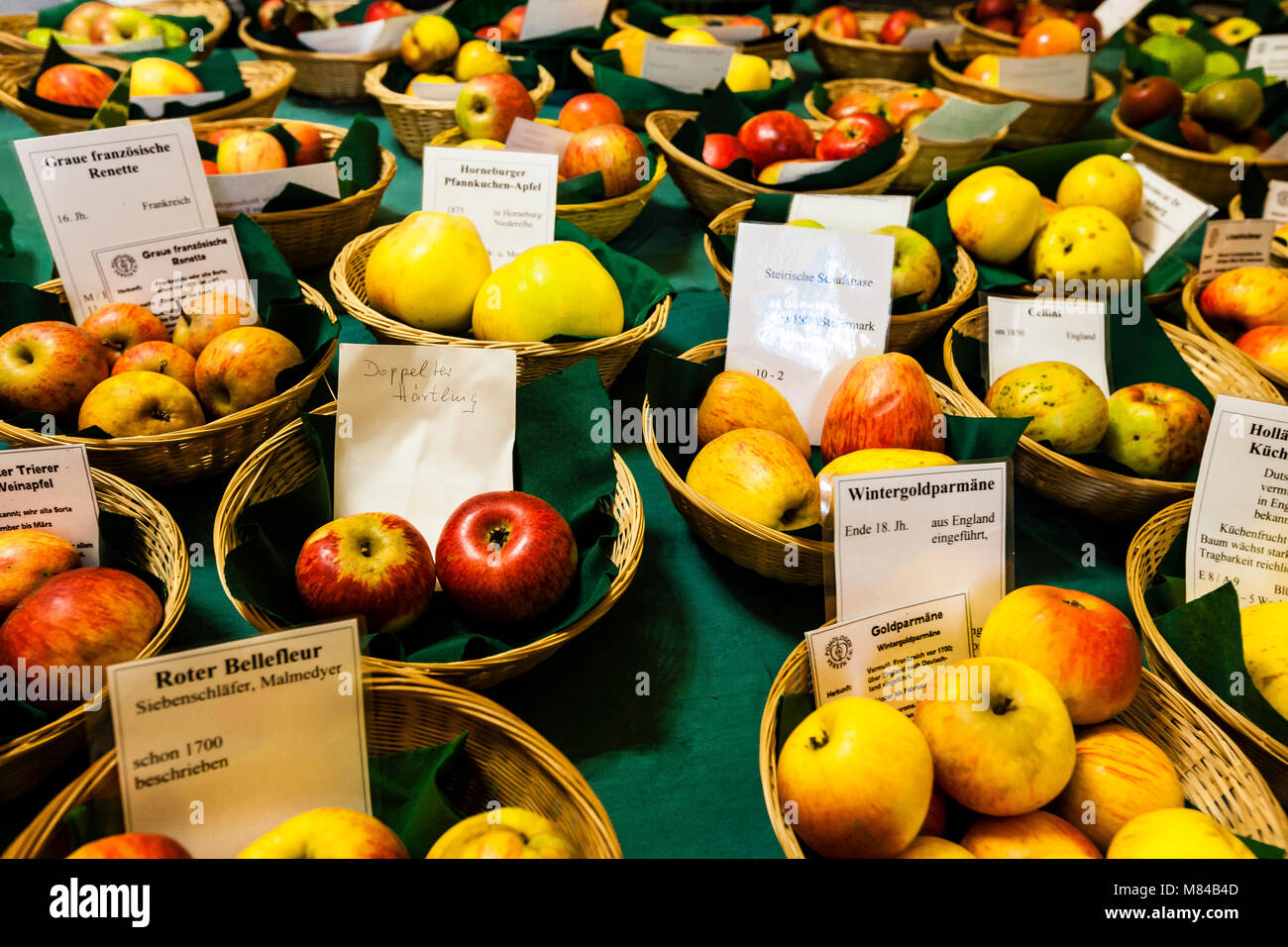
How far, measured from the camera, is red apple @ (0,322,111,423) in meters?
1.12

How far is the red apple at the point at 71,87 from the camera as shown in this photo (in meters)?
1.83

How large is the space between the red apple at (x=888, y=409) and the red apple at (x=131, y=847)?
86 cm

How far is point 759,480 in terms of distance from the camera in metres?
1.06

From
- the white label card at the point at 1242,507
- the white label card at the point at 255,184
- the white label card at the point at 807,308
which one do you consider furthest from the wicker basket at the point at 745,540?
the white label card at the point at 255,184

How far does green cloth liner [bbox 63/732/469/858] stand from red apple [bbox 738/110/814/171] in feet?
5.01

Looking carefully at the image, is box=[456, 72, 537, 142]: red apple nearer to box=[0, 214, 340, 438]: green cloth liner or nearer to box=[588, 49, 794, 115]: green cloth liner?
box=[588, 49, 794, 115]: green cloth liner

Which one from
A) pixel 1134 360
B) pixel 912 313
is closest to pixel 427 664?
pixel 912 313

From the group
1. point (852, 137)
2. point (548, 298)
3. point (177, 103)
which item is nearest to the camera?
point (548, 298)

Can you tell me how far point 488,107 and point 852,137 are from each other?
0.80 m

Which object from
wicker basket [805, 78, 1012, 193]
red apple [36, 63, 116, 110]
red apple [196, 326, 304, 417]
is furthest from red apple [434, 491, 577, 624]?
red apple [36, 63, 116, 110]

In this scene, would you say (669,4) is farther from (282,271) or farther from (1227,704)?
(1227,704)

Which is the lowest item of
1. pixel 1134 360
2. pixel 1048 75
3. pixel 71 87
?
pixel 1134 360

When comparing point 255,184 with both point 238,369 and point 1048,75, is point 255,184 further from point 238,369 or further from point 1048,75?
point 1048,75
